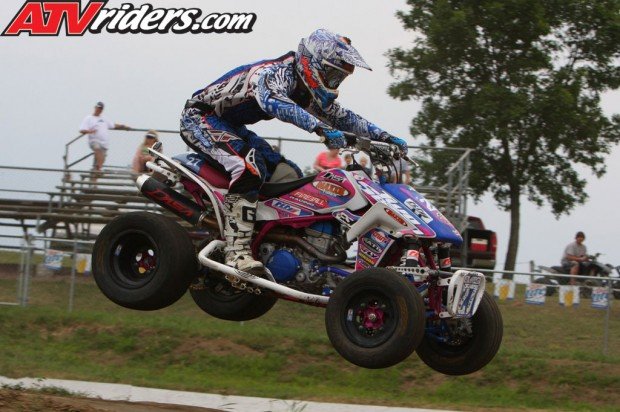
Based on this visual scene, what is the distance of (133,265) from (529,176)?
15.8 m

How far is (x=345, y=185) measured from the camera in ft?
30.9

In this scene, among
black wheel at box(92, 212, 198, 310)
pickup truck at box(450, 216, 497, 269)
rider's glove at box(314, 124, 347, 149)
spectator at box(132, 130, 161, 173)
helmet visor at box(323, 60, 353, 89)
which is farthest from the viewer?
pickup truck at box(450, 216, 497, 269)

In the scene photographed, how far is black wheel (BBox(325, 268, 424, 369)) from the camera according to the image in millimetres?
8688

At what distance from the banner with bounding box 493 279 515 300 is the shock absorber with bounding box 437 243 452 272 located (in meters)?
6.60

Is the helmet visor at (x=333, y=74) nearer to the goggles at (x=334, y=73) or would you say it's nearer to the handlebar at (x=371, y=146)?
the goggles at (x=334, y=73)

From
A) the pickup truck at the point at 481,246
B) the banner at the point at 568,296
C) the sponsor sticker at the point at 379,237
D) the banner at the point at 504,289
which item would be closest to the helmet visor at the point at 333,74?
the sponsor sticker at the point at 379,237

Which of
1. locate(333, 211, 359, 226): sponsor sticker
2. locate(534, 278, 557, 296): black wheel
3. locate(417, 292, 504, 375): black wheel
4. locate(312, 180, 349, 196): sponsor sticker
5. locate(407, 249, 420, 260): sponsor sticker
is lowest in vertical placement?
locate(417, 292, 504, 375): black wheel

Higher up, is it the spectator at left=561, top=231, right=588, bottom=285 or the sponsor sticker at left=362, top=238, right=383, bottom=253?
the spectator at left=561, top=231, right=588, bottom=285

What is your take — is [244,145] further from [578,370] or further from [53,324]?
[53,324]

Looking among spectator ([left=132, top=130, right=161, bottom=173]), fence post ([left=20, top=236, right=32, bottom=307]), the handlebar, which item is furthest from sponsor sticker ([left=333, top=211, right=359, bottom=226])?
fence post ([left=20, top=236, right=32, bottom=307])

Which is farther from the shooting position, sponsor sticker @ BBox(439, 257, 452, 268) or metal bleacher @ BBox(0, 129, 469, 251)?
metal bleacher @ BBox(0, 129, 469, 251)

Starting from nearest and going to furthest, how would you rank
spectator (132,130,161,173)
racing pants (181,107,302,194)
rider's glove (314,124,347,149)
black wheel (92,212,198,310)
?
rider's glove (314,124,347,149), racing pants (181,107,302,194), black wheel (92,212,198,310), spectator (132,130,161,173)

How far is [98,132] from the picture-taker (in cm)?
1864

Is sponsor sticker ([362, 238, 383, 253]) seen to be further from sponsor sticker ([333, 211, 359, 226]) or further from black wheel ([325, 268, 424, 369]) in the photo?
black wheel ([325, 268, 424, 369])
